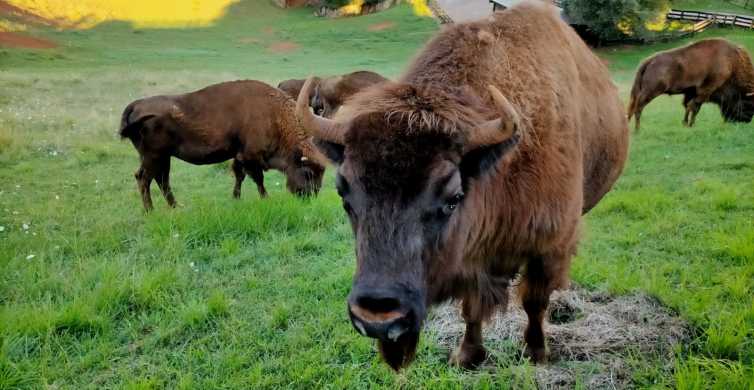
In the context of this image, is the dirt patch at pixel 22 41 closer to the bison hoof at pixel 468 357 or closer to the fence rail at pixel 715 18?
the bison hoof at pixel 468 357

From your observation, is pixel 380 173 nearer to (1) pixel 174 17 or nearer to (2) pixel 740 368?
(2) pixel 740 368

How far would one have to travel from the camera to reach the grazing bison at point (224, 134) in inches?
307

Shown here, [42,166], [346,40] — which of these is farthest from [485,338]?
[346,40]

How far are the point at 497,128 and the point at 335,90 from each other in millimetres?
11057

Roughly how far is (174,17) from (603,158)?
5370 centimetres

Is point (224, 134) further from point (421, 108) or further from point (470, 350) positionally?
point (421, 108)

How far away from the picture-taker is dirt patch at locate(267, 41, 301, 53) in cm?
4284

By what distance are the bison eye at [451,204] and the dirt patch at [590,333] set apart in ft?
4.92

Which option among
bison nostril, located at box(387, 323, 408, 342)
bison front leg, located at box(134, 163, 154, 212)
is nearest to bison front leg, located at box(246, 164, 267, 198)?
bison front leg, located at box(134, 163, 154, 212)

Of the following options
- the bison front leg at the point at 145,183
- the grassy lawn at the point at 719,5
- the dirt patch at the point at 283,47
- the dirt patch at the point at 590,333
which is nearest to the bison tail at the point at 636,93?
the dirt patch at the point at 590,333

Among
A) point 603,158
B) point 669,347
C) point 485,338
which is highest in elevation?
point 603,158

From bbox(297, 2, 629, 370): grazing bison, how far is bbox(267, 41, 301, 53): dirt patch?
40.8 m

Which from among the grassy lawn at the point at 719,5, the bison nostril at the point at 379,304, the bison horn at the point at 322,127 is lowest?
the bison nostril at the point at 379,304

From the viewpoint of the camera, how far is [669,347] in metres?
3.66
